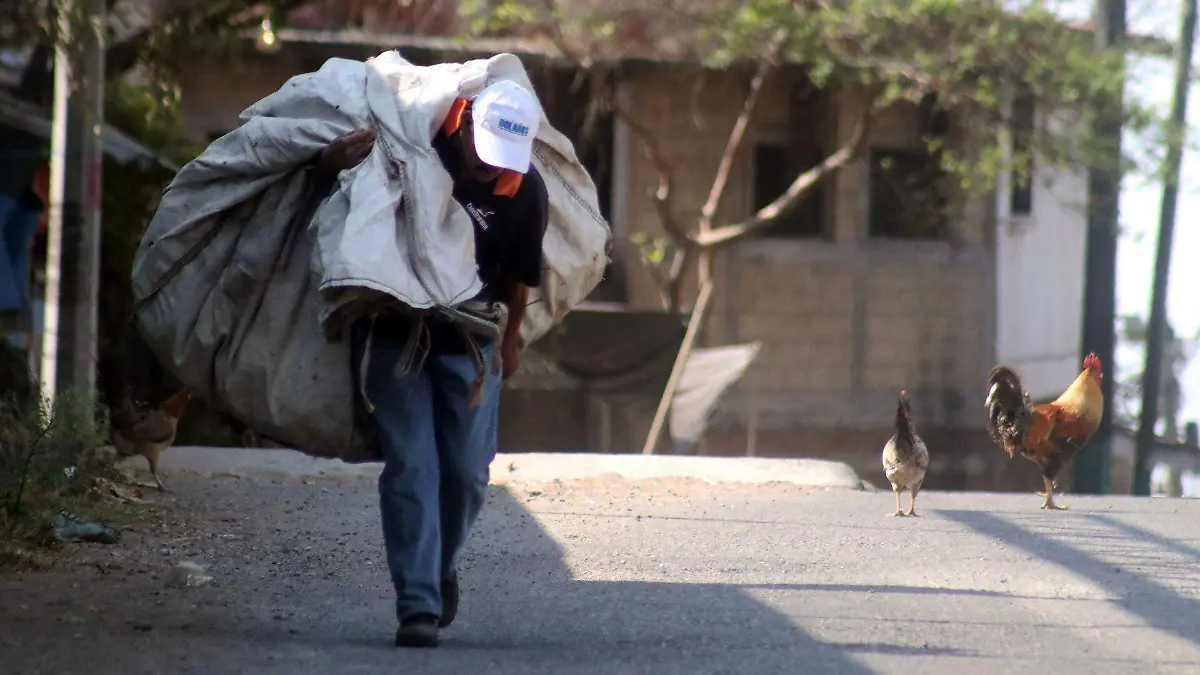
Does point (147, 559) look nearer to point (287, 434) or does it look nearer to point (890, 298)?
point (287, 434)

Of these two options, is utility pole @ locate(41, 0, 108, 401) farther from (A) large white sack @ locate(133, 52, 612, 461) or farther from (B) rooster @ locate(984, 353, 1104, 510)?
(B) rooster @ locate(984, 353, 1104, 510)

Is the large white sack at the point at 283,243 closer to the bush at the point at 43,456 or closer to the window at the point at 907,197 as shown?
the bush at the point at 43,456

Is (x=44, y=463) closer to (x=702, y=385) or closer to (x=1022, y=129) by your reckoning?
(x=702, y=385)

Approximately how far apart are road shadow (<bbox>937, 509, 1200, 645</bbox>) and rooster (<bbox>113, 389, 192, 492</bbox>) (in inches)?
168

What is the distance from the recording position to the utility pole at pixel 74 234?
31.7 feet

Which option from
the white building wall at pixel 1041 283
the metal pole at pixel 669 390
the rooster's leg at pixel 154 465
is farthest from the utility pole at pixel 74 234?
the white building wall at pixel 1041 283

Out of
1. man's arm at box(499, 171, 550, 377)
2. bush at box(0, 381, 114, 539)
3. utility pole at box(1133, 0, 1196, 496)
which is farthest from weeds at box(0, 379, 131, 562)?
utility pole at box(1133, 0, 1196, 496)

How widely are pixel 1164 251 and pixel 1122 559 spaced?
393 inches

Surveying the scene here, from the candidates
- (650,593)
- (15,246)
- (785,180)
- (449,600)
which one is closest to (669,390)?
(785,180)

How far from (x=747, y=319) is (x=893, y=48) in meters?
3.91

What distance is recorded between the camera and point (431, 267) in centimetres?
485

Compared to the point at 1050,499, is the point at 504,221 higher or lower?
higher

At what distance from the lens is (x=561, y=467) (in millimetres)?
10469

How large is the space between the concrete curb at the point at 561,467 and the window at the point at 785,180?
28.5 ft
